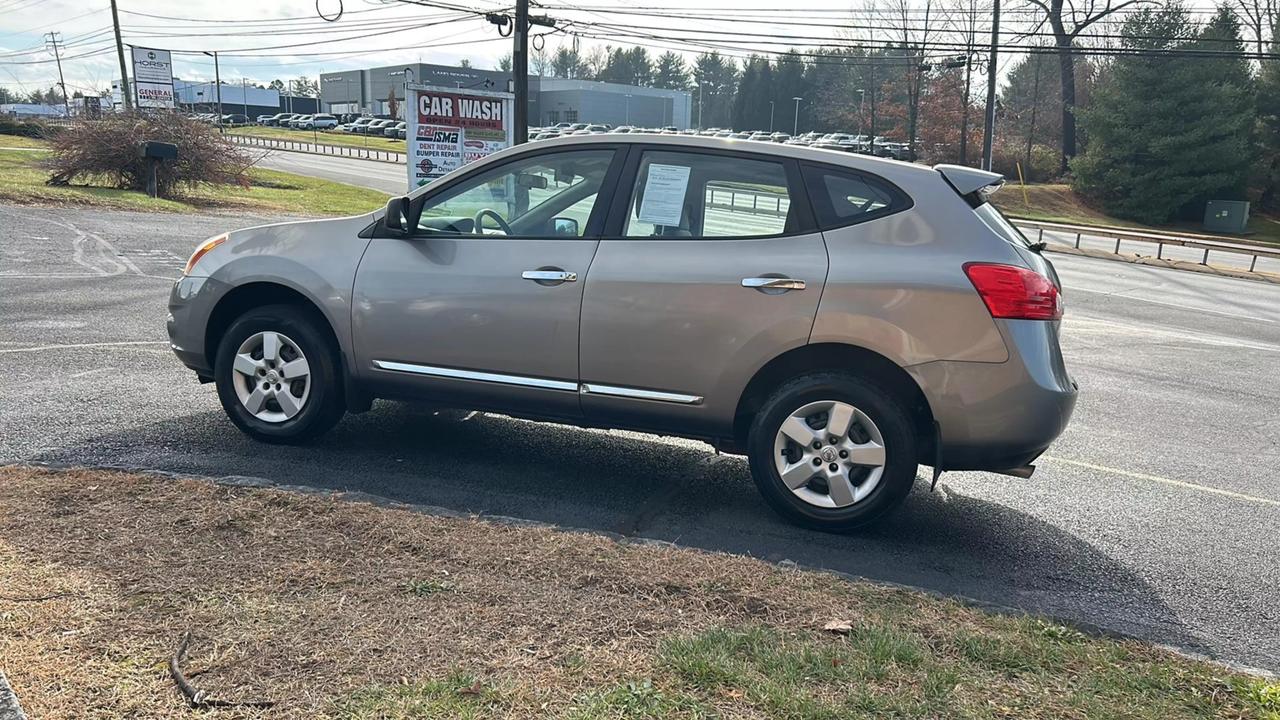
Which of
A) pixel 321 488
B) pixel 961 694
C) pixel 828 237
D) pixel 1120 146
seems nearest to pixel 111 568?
pixel 321 488

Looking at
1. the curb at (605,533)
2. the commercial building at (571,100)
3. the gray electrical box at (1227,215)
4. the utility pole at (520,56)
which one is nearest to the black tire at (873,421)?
the curb at (605,533)

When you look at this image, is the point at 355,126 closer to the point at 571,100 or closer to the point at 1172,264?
the point at 571,100

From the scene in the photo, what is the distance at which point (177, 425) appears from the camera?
5754 mm

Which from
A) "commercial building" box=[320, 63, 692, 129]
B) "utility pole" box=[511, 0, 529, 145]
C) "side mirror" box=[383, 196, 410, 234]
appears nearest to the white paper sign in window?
"side mirror" box=[383, 196, 410, 234]

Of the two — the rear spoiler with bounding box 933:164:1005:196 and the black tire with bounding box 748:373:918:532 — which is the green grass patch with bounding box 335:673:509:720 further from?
the rear spoiler with bounding box 933:164:1005:196

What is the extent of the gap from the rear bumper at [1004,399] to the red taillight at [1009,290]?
5cm

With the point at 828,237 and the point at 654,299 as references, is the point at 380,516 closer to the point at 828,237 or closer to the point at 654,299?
the point at 654,299

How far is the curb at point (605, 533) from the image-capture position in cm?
358

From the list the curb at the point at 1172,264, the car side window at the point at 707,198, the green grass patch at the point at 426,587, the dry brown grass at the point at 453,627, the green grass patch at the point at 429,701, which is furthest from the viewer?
the curb at the point at 1172,264

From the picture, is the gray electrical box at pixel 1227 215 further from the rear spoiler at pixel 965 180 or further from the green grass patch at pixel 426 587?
the green grass patch at pixel 426 587

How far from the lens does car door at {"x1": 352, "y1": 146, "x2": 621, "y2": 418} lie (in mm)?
4910

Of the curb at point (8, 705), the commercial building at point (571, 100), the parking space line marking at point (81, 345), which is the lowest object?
the parking space line marking at point (81, 345)

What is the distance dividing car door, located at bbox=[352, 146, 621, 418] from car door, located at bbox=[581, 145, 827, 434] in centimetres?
16

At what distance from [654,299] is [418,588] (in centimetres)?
188
